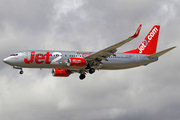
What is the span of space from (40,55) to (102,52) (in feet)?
39.9

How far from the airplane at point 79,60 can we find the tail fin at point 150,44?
0.67 metres

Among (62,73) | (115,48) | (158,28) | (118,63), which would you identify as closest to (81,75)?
(62,73)

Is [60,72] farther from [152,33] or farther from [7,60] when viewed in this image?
[152,33]

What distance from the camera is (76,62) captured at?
2864 inches

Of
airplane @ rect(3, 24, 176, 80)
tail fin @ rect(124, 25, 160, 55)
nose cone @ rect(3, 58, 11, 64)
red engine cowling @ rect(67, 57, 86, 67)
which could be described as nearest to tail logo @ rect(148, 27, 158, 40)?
tail fin @ rect(124, 25, 160, 55)

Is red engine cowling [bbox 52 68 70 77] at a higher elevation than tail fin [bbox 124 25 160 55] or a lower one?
lower

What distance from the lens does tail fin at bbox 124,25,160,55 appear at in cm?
8562

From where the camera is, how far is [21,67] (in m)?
72.8

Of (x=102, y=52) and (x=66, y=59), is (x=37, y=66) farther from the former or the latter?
(x=102, y=52)

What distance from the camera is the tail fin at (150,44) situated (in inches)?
3371

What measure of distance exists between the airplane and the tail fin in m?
0.67

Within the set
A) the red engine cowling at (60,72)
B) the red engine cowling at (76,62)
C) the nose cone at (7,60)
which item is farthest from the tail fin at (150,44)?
the nose cone at (7,60)

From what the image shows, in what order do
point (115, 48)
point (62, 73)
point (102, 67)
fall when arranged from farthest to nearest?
point (62, 73)
point (102, 67)
point (115, 48)

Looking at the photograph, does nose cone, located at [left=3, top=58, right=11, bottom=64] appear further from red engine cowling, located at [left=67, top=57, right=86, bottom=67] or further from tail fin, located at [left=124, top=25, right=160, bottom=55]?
tail fin, located at [left=124, top=25, right=160, bottom=55]
